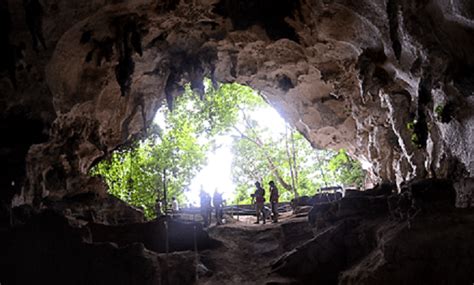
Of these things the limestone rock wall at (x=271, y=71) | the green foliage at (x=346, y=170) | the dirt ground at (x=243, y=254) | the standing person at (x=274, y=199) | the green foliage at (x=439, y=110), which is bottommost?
the dirt ground at (x=243, y=254)

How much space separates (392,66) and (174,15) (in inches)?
313

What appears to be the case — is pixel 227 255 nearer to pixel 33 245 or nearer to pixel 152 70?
pixel 33 245

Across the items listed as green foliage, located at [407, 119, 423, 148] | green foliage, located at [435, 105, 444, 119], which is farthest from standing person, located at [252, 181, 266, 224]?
green foliage, located at [435, 105, 444, 119]

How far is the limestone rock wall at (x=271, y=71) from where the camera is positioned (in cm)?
1178

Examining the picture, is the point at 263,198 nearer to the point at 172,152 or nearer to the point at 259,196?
the point at 259,196

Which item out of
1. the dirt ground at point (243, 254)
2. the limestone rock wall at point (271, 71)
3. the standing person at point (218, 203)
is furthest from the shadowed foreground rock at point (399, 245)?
the standing person at point (218, 203)

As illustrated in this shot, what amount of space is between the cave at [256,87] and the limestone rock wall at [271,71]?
0.06 m

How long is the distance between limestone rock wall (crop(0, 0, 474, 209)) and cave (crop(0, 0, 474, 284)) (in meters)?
0.06

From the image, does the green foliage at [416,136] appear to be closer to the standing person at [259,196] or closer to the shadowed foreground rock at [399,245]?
the shadowed foreground rock at [399,245]

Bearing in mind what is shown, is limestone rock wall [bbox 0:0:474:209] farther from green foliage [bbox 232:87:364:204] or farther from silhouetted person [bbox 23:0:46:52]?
green foliage [bbox 232:87:364:204]

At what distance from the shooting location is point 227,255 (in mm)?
14953

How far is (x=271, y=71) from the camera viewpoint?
66.9 feet

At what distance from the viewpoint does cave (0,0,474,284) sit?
33.3 ft

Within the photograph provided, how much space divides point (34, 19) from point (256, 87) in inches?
470
